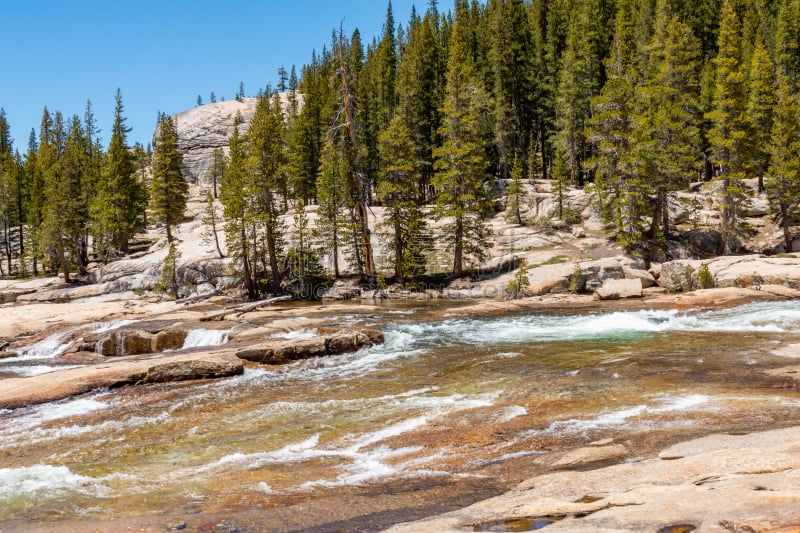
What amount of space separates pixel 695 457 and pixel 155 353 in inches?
735

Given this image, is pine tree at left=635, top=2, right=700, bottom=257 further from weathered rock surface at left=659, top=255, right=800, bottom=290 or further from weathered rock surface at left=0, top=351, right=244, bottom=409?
weathered rock surface at left=0, top=351, right=244, bottom=409

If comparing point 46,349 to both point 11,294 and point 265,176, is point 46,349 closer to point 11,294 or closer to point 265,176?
point 265,176

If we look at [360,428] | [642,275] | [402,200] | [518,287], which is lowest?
[360,428]

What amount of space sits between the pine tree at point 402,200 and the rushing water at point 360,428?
19.7 metres

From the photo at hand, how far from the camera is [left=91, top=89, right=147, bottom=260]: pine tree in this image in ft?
177

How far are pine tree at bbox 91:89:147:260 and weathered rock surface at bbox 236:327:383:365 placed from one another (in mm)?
45068

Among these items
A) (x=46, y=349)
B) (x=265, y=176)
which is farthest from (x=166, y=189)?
(x=46, y=349)

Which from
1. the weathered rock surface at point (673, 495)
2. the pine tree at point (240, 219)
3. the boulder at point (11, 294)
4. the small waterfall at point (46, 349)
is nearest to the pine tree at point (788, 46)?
the pine tree at point (240, 219)

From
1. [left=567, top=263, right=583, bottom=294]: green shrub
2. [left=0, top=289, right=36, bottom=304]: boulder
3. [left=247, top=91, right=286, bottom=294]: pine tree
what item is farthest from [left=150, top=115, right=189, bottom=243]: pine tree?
[left=567, top=263, right=583, bottom=294]: green shrub

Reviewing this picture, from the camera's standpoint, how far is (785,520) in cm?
385

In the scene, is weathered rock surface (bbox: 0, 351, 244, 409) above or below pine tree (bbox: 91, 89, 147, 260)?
below

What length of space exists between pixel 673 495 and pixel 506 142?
54562mm

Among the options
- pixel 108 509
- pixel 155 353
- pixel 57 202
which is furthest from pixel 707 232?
pixel 57 202

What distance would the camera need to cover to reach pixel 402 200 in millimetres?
36531
